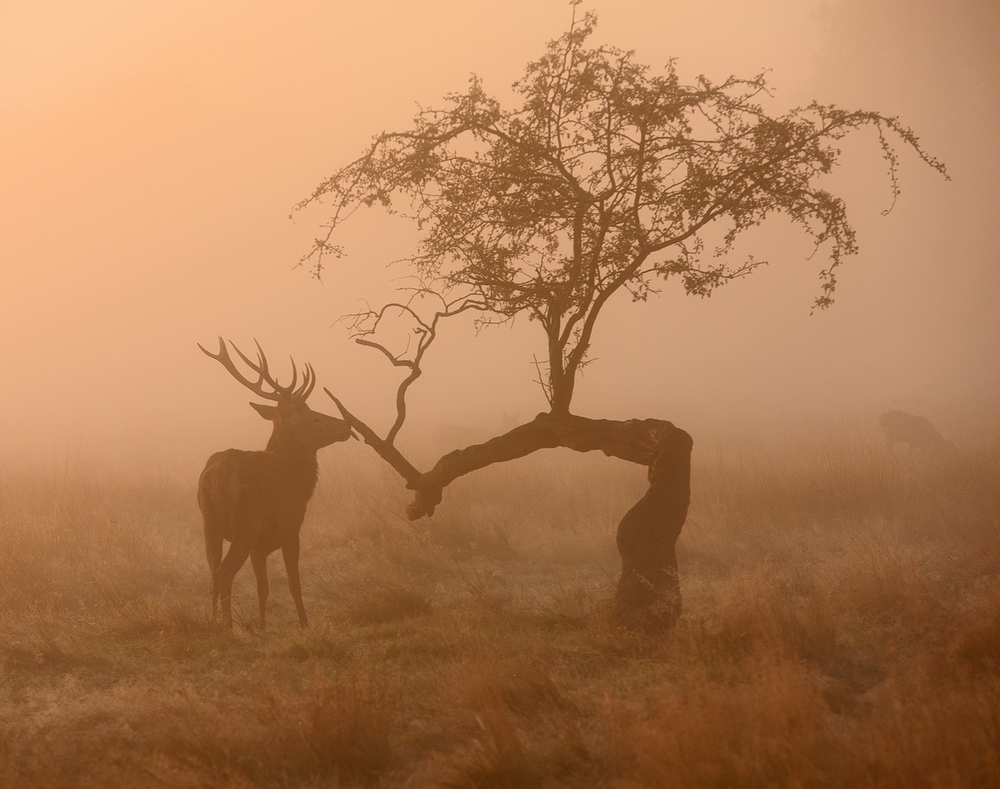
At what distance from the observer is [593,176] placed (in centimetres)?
874

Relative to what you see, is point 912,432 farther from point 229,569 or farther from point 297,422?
Result: point 229,569

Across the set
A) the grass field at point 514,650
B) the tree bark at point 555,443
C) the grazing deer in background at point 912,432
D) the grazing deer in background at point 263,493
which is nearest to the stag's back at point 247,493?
the grazing deer in background at point 263,493

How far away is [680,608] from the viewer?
7203mm

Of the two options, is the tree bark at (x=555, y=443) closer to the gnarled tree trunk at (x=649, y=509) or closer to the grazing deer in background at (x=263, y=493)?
the gnarled tree trunk at (x=649, y=509)

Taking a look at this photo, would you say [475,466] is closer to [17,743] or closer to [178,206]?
[17,743]

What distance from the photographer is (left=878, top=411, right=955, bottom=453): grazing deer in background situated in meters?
17.6

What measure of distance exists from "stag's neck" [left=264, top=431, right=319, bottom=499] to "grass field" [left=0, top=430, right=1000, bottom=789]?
1422 millimetres

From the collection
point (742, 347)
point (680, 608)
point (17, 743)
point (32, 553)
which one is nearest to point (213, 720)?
point (17, 743)

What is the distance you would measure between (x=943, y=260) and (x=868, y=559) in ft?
218

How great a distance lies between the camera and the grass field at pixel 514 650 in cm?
446

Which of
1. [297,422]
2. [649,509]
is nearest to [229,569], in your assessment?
[297,422]

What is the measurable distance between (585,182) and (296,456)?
177 inches

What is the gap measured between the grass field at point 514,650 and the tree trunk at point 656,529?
518 mm

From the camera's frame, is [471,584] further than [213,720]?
Yes
